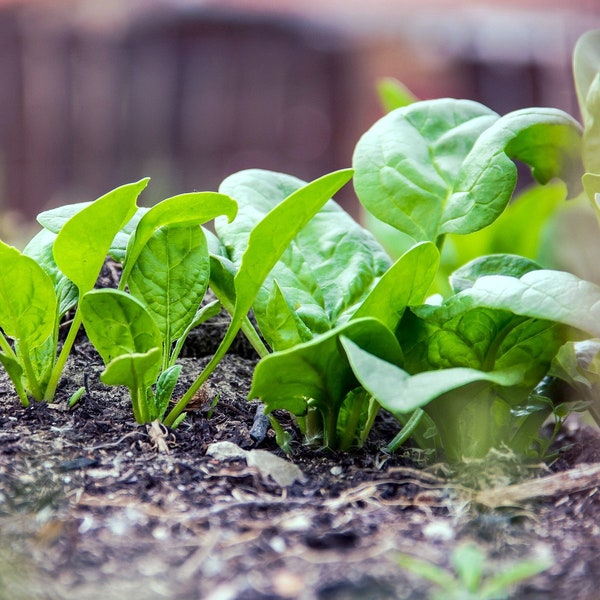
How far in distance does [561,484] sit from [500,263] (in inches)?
12.1

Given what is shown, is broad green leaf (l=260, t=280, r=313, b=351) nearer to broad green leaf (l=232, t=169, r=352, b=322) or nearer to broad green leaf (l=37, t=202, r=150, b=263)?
broad green leaf (l=232, t=169, r=352, b=322)

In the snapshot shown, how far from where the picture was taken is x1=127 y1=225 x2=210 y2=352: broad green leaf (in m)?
0.91

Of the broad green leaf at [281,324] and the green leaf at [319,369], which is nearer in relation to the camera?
the green leaf at [319,369]

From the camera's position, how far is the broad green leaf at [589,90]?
96 centimetres

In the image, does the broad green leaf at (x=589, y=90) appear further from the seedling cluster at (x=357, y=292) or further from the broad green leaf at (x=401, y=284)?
the broad green leaf at (x=401, y=284)

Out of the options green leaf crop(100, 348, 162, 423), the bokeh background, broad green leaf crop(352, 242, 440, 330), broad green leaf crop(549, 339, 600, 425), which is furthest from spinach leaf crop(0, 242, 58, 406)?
the bokeh background

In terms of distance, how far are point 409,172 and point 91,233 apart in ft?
1.36

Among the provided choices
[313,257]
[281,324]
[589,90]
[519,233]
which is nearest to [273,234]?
[281,324]

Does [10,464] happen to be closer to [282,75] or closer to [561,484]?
[561,484]

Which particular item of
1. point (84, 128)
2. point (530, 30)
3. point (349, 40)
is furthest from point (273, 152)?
point (530, 30)

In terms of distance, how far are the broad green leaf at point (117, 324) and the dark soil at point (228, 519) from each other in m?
0.09

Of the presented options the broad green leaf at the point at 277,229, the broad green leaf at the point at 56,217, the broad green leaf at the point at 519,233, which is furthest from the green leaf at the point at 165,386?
the broad green leaf at the point at 519,233

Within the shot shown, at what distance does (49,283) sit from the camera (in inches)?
34.2

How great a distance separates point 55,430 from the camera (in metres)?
0.84
